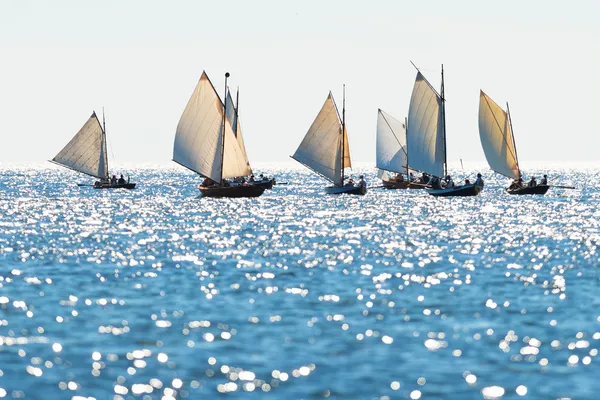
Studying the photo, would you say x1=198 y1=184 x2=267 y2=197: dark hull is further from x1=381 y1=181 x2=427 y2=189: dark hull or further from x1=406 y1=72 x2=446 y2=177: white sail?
x1=381 y1=181 x2=427 y2=189: dark hull

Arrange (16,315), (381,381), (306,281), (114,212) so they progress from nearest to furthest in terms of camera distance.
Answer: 1. (381,381)
2. (16,315)
3. (306,281)
4. (114,212)

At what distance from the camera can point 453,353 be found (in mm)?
26500

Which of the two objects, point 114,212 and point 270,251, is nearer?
point 270,251

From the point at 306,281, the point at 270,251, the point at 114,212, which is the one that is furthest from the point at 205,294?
the point at 114,212

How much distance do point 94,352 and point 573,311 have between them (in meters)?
15.4

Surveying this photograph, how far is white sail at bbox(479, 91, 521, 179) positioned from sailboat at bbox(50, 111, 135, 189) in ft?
179

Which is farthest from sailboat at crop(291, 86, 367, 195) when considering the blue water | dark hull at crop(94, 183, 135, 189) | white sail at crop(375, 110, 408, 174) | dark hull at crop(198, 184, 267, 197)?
the blue water

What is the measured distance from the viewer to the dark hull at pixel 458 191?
408ft

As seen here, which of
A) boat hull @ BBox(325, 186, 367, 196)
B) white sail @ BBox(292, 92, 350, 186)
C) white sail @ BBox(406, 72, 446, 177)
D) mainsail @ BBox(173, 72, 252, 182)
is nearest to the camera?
mainsail @ BBox(173, 72, 252, 182)

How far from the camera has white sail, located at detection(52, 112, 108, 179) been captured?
143 m

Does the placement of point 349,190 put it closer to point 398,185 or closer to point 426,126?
point 426,126

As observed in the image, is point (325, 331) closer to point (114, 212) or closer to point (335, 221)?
point (335, 221)

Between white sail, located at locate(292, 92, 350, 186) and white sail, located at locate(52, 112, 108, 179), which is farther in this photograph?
white sail, located at locate(52, 112, 108, 179)

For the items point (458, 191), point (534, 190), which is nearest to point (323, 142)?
point (458, 191)
